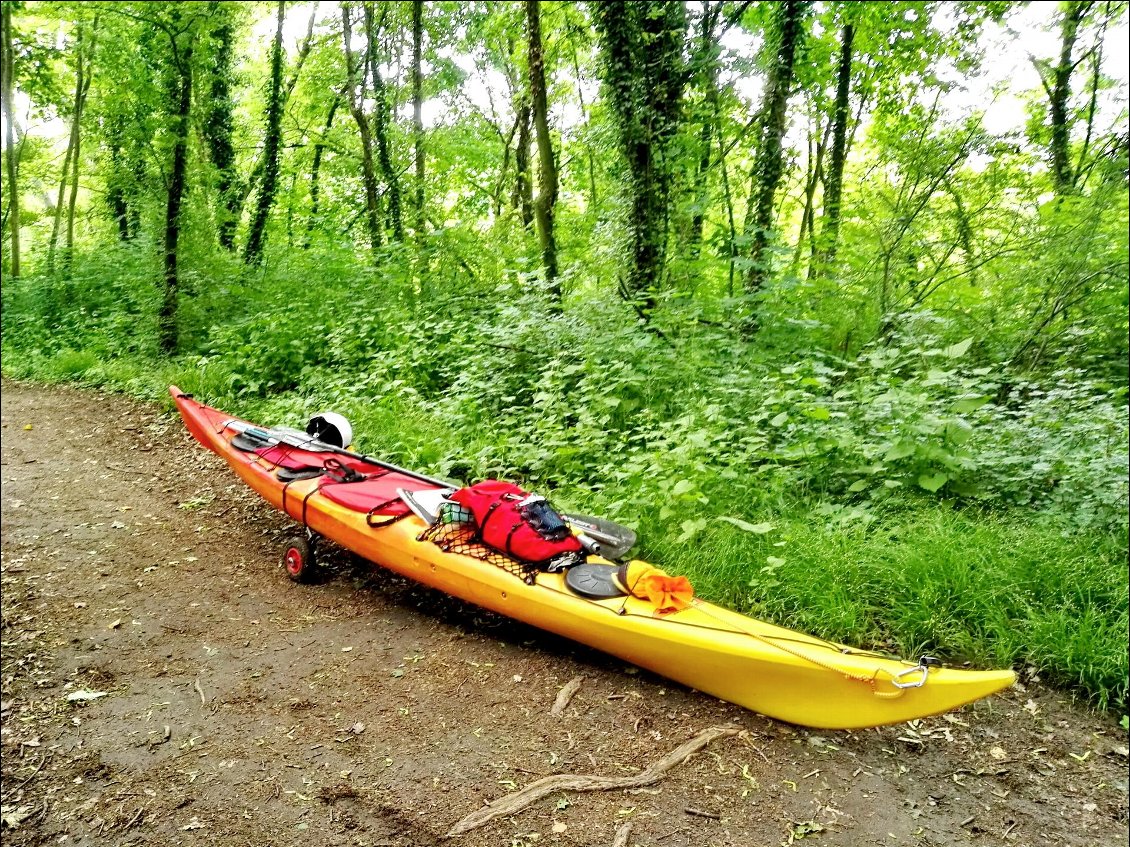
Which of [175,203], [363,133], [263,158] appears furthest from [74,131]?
[175,203]

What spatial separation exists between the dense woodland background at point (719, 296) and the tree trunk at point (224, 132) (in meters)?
0.06

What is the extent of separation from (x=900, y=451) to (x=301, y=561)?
3494 mm

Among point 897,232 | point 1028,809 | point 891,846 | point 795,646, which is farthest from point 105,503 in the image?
point 897,232

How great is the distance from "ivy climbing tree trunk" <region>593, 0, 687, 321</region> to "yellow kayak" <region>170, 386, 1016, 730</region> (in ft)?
12.2

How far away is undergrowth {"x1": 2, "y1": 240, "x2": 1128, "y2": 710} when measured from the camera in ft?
9.88

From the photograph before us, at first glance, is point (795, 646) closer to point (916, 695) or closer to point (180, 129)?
point (916, 695)

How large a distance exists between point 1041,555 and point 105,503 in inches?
243

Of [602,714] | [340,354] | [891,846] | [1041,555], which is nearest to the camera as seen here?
[891,846]

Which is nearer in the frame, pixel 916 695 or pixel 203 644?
pixel 916 695

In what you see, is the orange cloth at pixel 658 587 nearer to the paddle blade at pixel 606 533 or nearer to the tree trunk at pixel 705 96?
the paddle blade at pixel 606 533

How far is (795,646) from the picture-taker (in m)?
2.52

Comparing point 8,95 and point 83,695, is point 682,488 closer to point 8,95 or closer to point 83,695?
point 83,695

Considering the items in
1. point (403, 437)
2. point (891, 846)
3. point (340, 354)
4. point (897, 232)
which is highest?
point (897, 232)

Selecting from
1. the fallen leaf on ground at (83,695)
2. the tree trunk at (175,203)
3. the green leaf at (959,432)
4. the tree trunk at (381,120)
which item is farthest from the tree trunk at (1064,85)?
the tree trunk at (175,203)
